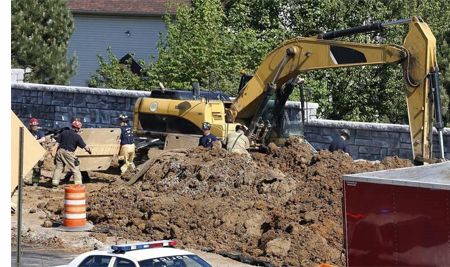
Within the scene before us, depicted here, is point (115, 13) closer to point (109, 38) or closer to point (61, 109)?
point (109, 38)

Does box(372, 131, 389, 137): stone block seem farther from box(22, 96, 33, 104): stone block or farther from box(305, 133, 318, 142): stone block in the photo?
box(22, 96, 33, 104): stone block

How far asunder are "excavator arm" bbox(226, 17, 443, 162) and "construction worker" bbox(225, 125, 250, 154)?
1052 mm

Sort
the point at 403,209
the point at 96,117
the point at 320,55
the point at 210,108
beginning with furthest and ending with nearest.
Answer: the point at 96,117
the point at 210,108
the point at 320,55
the point at 403,209

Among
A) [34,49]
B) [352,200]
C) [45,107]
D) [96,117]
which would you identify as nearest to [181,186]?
[352,200]

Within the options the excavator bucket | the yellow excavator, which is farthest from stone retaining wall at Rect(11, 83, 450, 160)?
the excavator bucket

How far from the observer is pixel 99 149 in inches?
902

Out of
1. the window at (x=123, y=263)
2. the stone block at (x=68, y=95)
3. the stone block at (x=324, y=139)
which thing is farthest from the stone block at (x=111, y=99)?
the window at (x=123, y=263)

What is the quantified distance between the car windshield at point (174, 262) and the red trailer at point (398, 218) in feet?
6.43

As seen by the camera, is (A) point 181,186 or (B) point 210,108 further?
(B) point 210,108

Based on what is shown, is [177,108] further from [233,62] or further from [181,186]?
[233,62]

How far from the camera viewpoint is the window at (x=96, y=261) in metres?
11.0

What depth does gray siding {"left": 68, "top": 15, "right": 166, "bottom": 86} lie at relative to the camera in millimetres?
43781

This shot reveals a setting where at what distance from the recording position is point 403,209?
10500mm

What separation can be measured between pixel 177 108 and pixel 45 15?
56.7 ft
